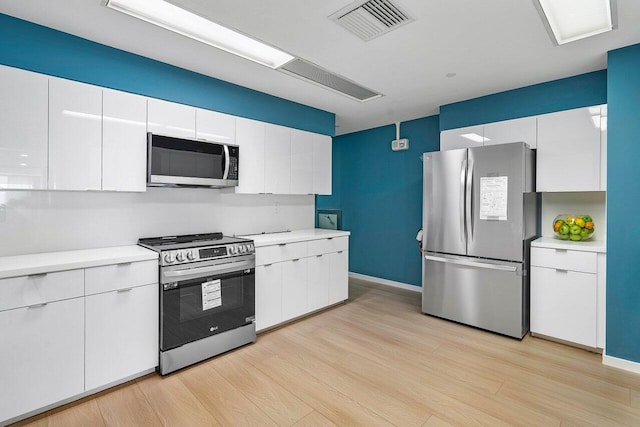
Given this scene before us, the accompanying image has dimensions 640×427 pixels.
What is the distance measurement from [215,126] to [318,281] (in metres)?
2.10

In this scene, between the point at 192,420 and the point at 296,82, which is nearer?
the point at 192,420

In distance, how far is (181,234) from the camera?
318 cm

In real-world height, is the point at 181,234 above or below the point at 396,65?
below

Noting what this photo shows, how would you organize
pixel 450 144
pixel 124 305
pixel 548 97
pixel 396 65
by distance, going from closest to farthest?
pixel 124 305 → pixel 396 65 → pixel 548 97 → pixel 450 144

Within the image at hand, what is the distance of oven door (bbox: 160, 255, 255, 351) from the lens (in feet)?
8.13

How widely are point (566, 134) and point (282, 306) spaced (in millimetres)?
3410

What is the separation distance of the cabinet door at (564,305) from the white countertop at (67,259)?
11.8ft

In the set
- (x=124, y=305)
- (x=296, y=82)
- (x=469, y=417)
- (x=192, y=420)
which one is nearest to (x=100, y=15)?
(x=296, y=82)

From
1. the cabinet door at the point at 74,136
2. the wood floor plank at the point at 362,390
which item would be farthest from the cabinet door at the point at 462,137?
the cabinet door at the point at 74,136

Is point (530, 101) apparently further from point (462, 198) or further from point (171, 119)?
point (171, 119)

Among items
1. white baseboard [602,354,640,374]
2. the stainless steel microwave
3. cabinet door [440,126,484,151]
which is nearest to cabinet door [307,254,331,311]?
the stainless steel microwave

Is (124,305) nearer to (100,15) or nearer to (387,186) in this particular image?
(100,15)

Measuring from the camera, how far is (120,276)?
229 cm

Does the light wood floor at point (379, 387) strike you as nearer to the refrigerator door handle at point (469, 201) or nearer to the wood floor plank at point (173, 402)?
the wood floor plank at point (173, 402)
